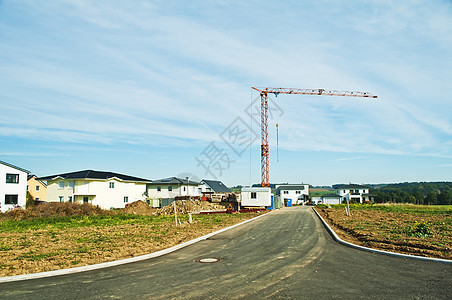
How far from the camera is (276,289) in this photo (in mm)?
7043

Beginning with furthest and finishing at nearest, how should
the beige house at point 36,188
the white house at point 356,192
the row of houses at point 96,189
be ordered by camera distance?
the white house at point 356,192 < the beige house at point 36,188 < the row of houses at point 96,189

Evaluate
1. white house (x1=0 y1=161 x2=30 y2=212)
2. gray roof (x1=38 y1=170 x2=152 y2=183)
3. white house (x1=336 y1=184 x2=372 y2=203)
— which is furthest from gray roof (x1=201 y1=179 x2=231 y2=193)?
white house (x1=0 y1=161 x2=30 y2=212)

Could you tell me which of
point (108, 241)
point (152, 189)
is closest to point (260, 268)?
point (108, 241)

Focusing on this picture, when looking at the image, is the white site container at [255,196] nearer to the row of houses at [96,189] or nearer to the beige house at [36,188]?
the row of houses at [96,189]

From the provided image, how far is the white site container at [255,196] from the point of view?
43.5 m

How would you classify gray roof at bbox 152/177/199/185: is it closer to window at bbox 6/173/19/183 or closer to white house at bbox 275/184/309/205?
window at bbox 6/173/19/183

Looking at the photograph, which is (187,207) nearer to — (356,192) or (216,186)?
(216,186)

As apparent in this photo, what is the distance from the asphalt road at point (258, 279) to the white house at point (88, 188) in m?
40.8

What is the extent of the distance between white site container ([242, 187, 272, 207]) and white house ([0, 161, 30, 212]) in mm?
28641

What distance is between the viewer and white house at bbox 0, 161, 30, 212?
3875 cm

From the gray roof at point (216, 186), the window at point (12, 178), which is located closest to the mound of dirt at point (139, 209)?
the window at point (12, 178)

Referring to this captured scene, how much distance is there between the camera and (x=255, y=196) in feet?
144

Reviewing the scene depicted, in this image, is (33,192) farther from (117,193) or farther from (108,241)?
(108,241)

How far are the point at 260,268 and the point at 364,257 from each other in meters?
4.06
